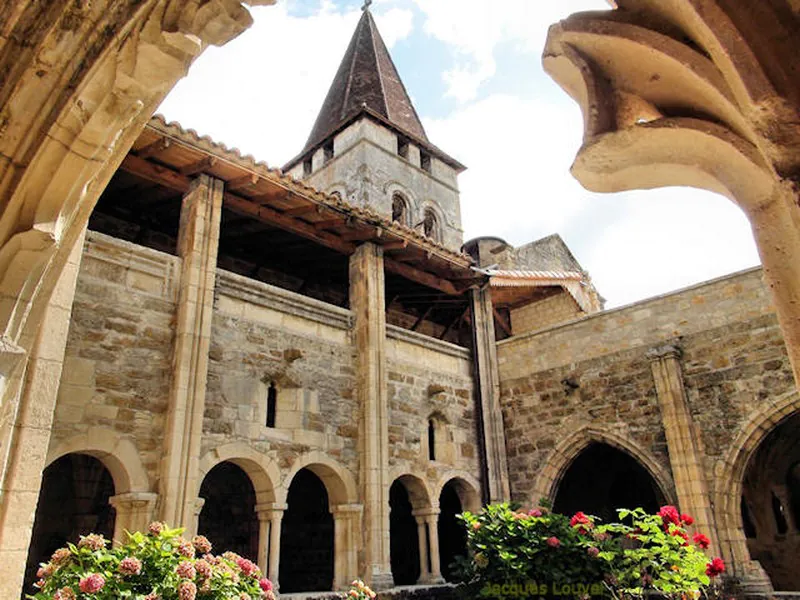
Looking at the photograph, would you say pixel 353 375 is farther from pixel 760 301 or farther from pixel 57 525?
pixel 760 301

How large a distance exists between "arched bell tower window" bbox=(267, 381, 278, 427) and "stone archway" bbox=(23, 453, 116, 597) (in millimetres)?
2758

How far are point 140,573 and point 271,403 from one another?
4.83 m

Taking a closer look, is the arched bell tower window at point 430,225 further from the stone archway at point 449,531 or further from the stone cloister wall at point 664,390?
the stone archway at point 449,531

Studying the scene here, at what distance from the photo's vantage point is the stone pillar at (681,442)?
28.3 feet

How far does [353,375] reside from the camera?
9.65 m

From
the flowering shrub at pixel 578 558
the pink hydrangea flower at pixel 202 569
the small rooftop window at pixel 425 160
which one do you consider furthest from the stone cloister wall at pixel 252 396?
the small rooftop window at pixel 425 160

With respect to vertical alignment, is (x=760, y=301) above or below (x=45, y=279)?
above

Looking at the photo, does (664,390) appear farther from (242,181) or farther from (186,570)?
(186,570)

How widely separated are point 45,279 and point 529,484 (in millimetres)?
9943

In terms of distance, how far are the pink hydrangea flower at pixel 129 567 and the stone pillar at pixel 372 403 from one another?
5.24 meters

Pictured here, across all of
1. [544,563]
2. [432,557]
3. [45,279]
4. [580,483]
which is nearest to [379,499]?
[432,557]

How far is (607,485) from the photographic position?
44.5 ft

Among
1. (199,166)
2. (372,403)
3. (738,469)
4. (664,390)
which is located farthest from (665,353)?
(199,166)

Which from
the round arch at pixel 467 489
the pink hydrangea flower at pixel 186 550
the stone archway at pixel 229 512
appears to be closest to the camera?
the pink hydrangea flower at pixel 186 550
